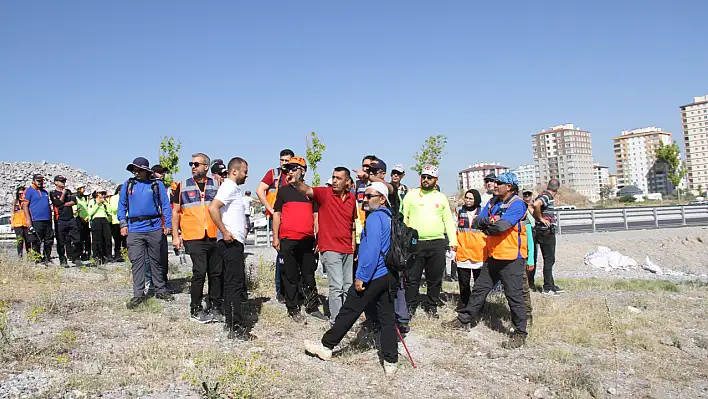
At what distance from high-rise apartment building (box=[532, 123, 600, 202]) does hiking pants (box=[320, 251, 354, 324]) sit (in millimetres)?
132252

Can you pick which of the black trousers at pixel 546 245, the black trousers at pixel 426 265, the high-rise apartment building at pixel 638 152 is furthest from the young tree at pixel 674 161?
the high-rise apartment building at pixel 638 152

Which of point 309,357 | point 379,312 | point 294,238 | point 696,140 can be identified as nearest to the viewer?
point 379,312

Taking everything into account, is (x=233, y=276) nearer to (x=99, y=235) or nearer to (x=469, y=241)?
(x=469, y=241)

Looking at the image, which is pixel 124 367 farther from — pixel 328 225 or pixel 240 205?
pixel 328 225

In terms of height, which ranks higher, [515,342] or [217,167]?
[217,167]

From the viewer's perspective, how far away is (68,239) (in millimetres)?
12352

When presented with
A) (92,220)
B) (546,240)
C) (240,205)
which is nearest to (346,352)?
(240,205)

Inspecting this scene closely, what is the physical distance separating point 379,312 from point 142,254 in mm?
3743

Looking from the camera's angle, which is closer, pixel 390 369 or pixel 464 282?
pixel 390 369

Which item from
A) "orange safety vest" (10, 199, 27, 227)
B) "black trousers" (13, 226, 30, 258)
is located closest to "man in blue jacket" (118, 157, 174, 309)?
"black trousers" (13, 226, 30, 258)

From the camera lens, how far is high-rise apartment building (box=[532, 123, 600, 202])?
433 feet

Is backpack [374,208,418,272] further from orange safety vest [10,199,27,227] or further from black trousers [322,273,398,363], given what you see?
orange safety vest [10,199,27,227]

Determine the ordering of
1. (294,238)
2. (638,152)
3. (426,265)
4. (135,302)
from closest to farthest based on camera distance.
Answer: (294,238) → (135,302) → (426,265) → (638,152)

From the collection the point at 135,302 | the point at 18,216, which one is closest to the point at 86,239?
the point at 18,216
